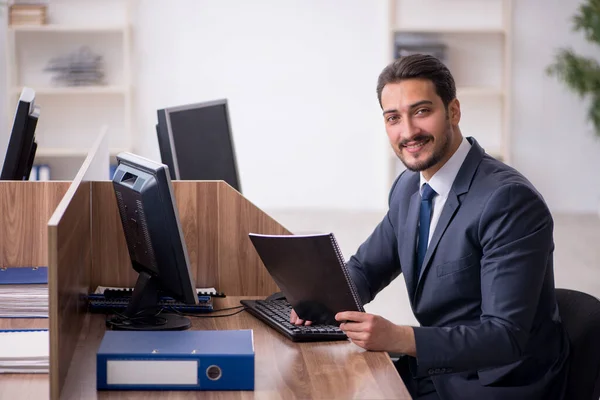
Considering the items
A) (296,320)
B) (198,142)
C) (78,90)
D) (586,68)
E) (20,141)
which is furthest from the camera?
(78,90)

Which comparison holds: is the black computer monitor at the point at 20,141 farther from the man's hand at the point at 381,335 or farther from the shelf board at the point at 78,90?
the shelf board at the point at 78,90

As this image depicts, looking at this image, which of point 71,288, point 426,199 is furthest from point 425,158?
point 71,288

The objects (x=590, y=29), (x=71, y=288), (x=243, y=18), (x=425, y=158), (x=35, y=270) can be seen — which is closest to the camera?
(x=71, y=288)

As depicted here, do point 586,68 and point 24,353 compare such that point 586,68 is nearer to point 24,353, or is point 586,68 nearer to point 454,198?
point 454,198

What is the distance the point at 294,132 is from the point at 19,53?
218cm

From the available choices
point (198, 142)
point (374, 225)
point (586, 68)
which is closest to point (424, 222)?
point (198, 142)

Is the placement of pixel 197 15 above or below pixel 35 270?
above

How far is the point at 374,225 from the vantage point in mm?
6469

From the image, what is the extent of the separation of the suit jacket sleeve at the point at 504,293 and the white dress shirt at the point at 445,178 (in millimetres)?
200

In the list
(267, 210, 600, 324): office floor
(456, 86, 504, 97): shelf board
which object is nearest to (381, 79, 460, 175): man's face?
(267, 210, 600, 324): office floor

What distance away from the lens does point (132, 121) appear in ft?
22.8

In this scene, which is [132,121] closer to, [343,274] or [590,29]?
[590,29]

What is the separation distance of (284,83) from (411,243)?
195 inches

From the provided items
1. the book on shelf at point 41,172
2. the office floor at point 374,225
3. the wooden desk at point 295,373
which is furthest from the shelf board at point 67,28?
the wooden desk at point 295,373
